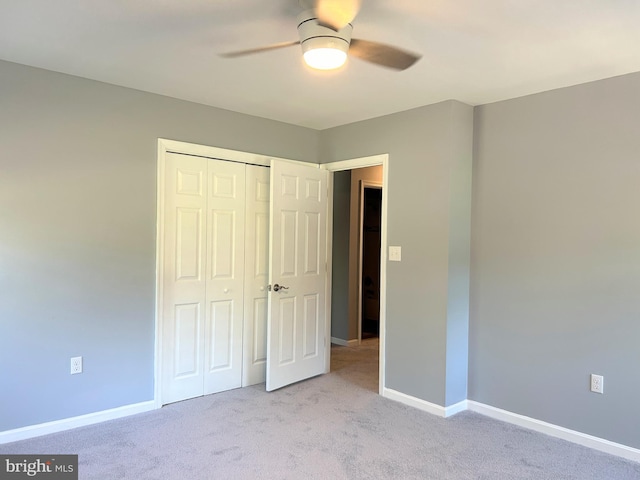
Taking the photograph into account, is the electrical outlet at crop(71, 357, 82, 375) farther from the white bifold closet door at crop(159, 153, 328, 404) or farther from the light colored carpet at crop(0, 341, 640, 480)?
the white bifold closet door at crop(159, 153, 328, 404)

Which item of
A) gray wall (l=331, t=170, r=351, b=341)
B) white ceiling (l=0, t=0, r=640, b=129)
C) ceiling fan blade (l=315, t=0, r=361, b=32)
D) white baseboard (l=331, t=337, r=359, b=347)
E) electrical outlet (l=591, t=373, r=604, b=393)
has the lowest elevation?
white baseboard (l=331, t=337, r=359, b=347)

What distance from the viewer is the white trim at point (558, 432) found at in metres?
2.80

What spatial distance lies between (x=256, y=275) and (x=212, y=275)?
45cm

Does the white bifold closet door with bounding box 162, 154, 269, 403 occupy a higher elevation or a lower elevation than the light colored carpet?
higher

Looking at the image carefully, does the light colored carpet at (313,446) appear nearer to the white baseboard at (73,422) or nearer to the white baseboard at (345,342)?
the white baseboard at (73,422)

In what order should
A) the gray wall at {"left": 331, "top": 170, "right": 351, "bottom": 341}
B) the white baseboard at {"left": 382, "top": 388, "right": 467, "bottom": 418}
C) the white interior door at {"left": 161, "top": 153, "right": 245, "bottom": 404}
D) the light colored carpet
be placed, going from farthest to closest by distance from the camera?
the gray wall at {"left": 331, "top": 170, "right": 351, "bottom": 341} → the white interior door at {"left": 161, "top": 153, "right": 245, "bottom": 404} → the white baseboard at {"left": 382, "top": 388, "right": 467, "bottom": 418} → the light colored carpet

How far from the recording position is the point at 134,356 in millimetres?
3352

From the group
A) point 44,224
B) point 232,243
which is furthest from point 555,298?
point 44,224

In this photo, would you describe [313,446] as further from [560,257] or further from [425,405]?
[560,257]

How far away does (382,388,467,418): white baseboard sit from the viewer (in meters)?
3.43

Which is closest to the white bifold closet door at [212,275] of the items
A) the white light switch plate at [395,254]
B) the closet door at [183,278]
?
the closet door at [183,278]

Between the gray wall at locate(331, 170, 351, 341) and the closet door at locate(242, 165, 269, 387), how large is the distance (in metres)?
1.54

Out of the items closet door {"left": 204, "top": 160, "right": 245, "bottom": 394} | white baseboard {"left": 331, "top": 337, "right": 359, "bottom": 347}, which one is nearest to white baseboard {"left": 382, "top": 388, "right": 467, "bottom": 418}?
closet door {"left": 204, "top": 160, "right": 245, "bottom": 394}

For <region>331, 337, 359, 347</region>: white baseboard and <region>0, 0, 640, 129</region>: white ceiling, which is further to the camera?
<region>331, 337, 359, 347</region>: white baseboard
